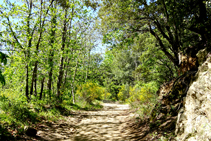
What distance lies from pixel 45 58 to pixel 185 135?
7.47 meters

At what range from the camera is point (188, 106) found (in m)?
3.42

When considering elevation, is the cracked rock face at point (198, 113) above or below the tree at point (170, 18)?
below

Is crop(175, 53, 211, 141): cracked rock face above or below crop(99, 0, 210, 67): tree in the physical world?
below

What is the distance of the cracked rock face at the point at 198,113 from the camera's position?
8.76ft

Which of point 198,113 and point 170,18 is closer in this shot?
point 198,113

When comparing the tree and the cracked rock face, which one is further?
the tree

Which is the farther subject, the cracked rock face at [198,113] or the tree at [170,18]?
the tree at [170,18]

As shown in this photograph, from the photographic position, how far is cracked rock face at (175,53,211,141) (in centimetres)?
267

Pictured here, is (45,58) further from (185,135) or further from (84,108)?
(185,135)

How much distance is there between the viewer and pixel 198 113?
9.87ft

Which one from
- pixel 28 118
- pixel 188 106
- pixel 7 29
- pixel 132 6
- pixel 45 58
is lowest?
pixel 28 118

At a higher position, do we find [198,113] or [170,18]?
[170,18]

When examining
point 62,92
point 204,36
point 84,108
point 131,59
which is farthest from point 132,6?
point 131,59

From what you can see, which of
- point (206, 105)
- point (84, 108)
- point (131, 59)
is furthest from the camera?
point (131, 59)
